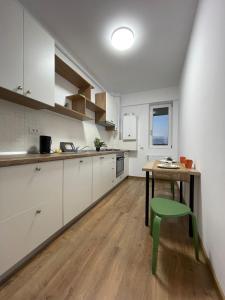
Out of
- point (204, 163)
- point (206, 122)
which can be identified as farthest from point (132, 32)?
point (204, 163)

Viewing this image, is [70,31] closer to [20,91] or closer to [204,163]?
[20,91]

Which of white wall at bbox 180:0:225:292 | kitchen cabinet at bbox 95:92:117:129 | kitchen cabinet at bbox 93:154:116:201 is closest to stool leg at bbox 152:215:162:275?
white wall at bbox 180:0:225:292

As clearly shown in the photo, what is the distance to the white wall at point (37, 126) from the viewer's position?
1.62m

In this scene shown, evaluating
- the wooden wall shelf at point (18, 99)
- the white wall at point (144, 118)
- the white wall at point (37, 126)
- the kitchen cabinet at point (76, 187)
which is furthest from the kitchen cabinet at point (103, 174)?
the white wall at point (144, 118)

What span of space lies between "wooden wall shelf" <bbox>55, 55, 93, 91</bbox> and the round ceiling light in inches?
30.9

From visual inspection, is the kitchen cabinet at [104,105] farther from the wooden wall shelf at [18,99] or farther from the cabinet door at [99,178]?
the wooden wall shelf at [18,99]

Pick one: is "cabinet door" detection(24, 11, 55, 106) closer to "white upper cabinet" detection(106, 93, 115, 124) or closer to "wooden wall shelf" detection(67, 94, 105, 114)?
"wooden wall shelf" detection(67, 94, 105, 114)

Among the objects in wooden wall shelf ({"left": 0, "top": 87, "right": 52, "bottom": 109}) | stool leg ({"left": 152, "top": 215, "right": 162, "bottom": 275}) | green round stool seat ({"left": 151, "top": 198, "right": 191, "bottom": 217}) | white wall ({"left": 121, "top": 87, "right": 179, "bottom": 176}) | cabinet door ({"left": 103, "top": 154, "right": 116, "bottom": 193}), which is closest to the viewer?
stool leg ({"left": 152, "top": 215, "right": 162, "bottom": 275})

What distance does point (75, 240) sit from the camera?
5.15 feet

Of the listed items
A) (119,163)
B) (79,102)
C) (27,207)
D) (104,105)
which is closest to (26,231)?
(27,207)

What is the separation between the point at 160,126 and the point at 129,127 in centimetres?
93

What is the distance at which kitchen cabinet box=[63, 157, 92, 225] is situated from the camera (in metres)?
1.71

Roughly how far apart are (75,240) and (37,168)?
0.90 meters

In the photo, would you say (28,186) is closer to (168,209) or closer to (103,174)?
(168,209)
